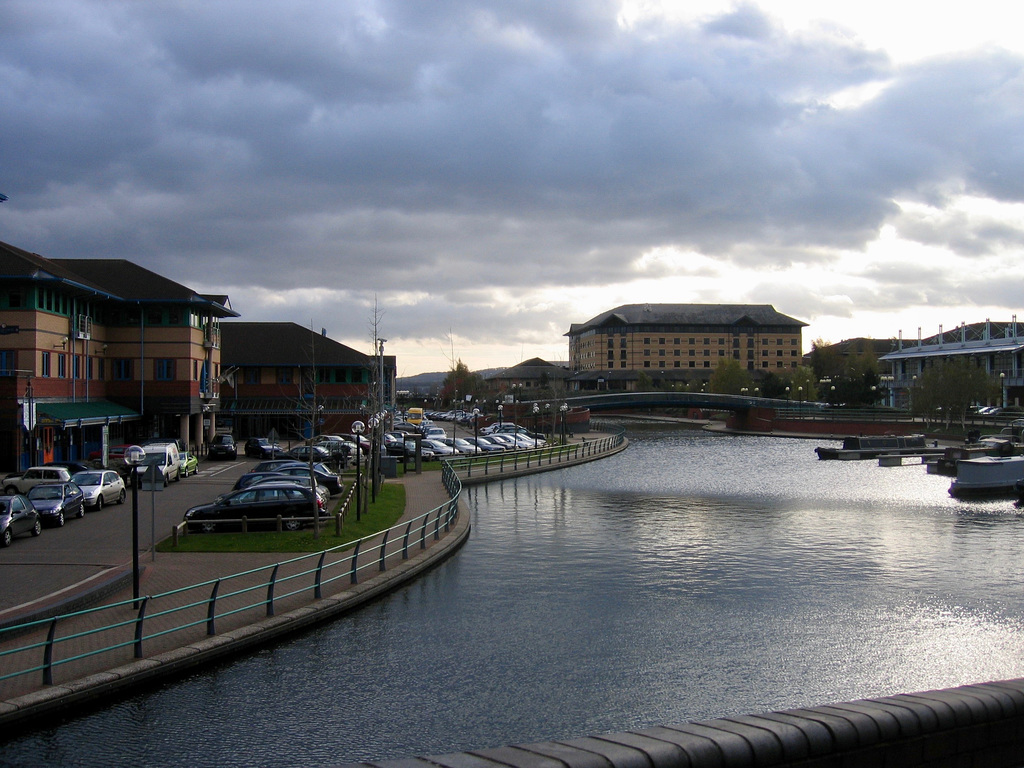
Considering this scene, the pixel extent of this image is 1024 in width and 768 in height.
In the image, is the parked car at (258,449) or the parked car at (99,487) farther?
the parked car at (258,449)

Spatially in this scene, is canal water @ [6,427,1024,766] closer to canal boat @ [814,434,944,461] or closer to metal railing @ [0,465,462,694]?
metal railing @ [0,465,462,694]

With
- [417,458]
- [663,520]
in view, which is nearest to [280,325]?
[417,458]

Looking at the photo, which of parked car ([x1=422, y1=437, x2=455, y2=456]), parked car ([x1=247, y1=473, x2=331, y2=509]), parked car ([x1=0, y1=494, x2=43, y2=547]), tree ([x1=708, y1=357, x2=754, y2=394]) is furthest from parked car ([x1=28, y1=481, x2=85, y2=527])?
tree ([x1=708, y1=357, x2=754, y2=394])

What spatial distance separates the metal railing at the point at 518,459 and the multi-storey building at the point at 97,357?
59.4ft

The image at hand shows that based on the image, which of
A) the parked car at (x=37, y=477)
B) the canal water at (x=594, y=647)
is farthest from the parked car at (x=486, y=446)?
the parked car at (x=37, y=477)

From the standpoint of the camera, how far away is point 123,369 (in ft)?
186

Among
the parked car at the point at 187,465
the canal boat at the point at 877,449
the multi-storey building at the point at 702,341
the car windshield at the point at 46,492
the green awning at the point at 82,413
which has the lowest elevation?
the canal boat at the point at 877,449

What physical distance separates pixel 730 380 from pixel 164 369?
96301mm

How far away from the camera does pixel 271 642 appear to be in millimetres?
15336

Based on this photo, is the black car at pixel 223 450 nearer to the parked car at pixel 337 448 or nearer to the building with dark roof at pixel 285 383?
the parked car at pixel 337 448

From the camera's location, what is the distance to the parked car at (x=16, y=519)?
22594mm

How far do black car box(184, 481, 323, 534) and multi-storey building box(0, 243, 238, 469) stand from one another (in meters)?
19.7

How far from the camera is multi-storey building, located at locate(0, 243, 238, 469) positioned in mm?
43094

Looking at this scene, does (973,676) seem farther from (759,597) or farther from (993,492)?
(993,492)
